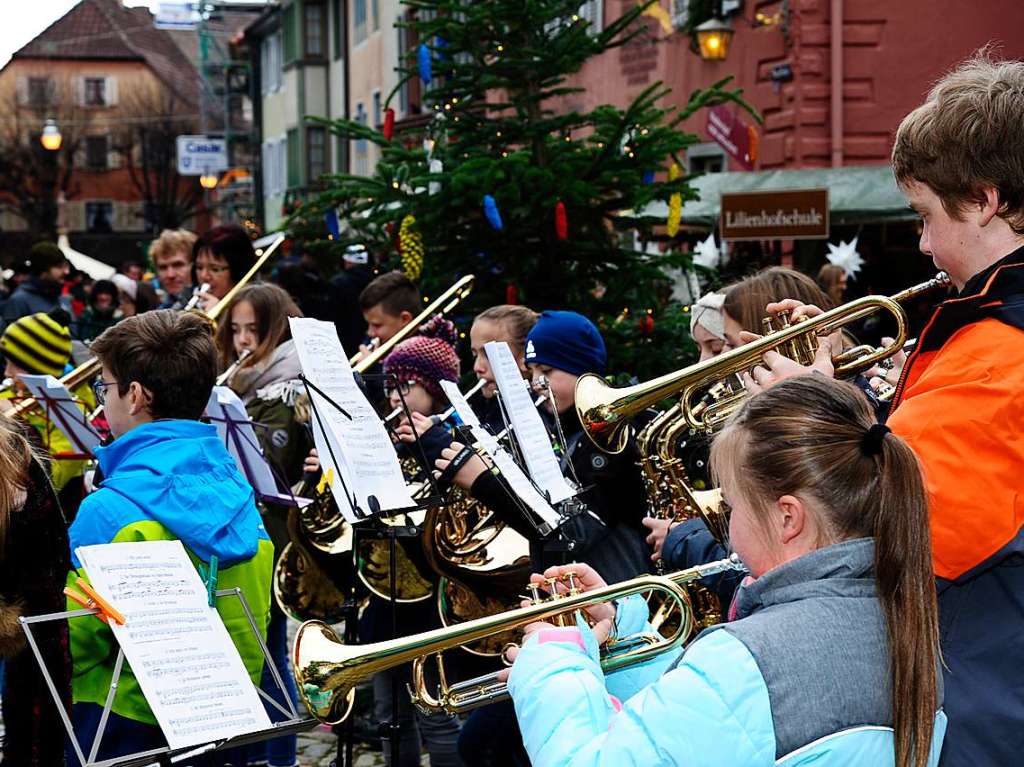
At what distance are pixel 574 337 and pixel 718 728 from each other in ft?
8.61

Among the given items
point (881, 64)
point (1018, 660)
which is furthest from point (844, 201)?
point (1018, 660)

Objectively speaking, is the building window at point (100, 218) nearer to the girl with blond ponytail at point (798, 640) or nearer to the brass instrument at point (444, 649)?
the brass instrument at point (444, 649)

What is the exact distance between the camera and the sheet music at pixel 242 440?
456 cm

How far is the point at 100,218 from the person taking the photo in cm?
6309

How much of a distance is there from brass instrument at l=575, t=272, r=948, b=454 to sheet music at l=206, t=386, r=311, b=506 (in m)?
1.38

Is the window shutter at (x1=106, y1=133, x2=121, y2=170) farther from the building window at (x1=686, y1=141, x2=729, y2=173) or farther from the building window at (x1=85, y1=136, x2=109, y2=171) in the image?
the building window at (x1=686, y1=141, x2=729, y2=173)

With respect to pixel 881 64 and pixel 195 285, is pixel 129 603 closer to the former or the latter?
pixel 195 285

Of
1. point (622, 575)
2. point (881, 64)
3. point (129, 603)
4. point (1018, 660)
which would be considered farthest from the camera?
point (881, 64)

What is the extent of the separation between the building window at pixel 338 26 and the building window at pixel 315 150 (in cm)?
353

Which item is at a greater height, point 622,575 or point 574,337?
point 574,337

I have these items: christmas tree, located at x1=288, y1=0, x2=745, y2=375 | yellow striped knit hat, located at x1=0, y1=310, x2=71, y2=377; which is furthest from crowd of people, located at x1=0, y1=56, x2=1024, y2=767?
yellow striped knit hat, located at x1=0, y1=310, x2=71, y2=377

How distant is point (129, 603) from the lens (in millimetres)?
2996

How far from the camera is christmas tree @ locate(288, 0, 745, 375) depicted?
6797mm

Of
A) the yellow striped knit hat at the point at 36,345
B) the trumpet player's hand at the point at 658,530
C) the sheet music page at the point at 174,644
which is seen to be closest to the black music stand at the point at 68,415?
the yellow striped knit hat at the point at 36,345
